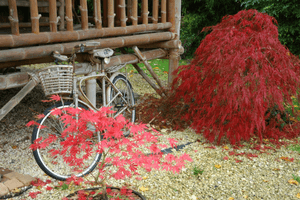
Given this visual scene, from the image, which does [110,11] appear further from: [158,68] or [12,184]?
[158,68]

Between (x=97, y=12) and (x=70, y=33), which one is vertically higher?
(x=97, y=12)

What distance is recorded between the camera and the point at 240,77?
12.7 ft

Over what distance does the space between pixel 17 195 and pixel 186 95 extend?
2629 mm

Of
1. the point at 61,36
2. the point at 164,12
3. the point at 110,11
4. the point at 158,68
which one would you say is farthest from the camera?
the point at 158,68

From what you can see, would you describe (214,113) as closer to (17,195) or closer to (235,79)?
(235,79)

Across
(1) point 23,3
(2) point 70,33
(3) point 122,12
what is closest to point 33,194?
(2) point 70,33

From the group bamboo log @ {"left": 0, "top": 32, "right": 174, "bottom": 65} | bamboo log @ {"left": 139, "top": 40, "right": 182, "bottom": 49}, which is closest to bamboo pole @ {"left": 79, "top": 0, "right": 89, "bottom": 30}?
bamboo log @ {"left": 0, "top": 32, "right": 174, "bottom": 65}

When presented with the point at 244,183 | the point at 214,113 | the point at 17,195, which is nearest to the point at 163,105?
the point at 214,113

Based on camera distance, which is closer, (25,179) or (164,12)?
(25,179)

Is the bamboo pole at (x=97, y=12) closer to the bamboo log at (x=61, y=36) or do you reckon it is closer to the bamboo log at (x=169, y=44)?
the bamboo log at (x=61, y=36)

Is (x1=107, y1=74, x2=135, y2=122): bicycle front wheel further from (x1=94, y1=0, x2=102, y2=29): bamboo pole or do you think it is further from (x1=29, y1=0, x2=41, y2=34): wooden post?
(x1=29, y1=0, x2=41, y2=34): wooden post

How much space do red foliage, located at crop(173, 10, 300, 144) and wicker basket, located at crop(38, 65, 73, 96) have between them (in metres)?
1.88

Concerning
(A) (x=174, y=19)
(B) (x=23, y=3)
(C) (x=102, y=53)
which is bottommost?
(C) (x=102, y=53)

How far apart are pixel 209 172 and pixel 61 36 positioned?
95.5 inches
